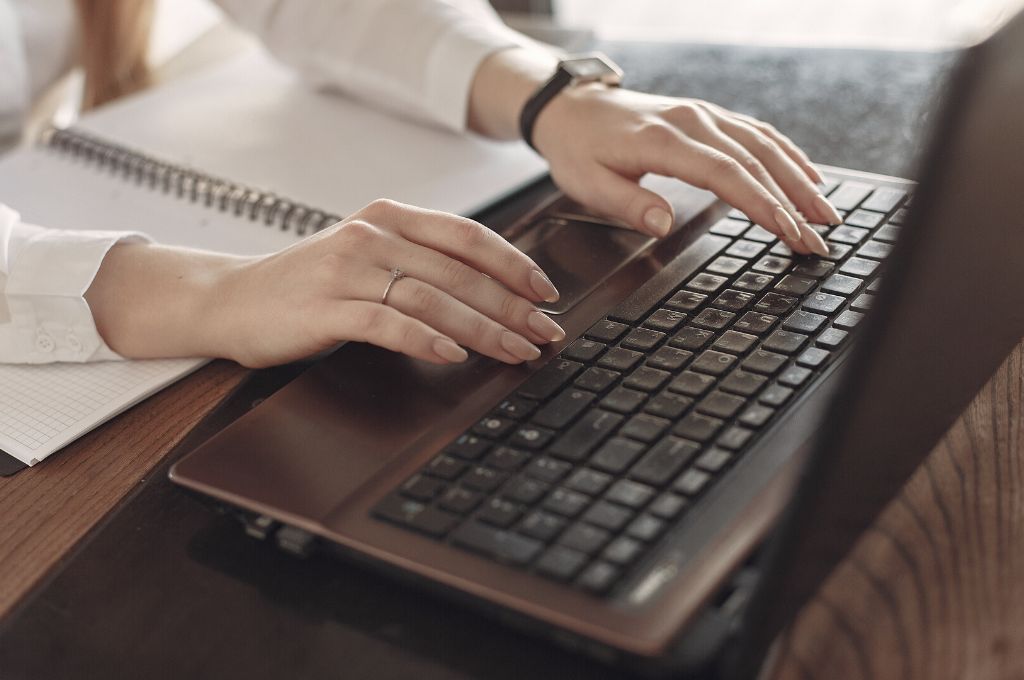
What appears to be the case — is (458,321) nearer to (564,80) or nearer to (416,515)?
(416,515)

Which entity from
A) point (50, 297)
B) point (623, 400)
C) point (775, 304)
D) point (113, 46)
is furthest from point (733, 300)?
point (113, 46)

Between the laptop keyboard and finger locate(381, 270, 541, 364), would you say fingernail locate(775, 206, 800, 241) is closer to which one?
the laptop keyboard

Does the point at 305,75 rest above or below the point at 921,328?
below

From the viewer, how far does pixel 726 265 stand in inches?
25.4

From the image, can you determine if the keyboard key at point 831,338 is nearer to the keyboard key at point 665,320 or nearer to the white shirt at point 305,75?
the keyboard key at point 665,320

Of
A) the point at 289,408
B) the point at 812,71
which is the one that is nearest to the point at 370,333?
the point at 289,408

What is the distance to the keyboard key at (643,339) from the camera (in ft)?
1.84

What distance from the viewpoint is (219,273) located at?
0.69 meters

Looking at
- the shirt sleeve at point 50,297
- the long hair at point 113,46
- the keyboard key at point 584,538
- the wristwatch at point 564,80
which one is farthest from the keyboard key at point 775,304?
the long hair at point 113,46

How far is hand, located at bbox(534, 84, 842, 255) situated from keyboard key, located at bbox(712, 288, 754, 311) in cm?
6

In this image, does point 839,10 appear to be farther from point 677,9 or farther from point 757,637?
point 757,637

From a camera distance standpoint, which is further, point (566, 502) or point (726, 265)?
point (726, 265)

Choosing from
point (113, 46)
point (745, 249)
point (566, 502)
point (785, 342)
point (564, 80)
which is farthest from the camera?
point (113, 46)

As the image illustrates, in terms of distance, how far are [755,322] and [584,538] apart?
0.20m
